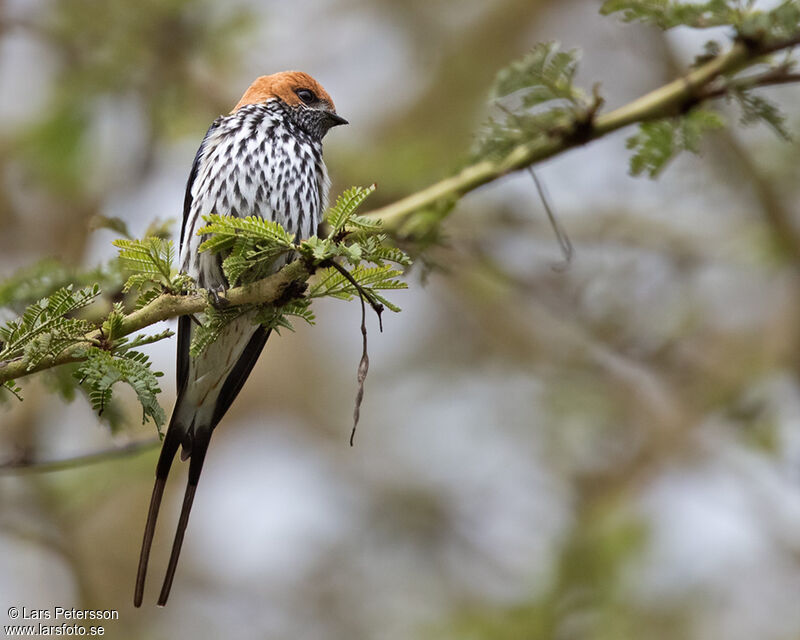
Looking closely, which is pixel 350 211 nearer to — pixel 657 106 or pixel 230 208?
pixel 657 106

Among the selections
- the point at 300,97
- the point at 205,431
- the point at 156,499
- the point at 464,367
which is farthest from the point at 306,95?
the point at 464,367

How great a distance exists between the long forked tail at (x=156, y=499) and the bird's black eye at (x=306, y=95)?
6.04 feet

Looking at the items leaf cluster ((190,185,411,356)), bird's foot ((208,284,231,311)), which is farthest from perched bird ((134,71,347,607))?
leaf cluster ((190,185,411,356))

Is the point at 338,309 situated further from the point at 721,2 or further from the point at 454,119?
the point at 721,2

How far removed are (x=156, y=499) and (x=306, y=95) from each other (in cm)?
228

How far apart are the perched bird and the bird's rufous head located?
0.09 m

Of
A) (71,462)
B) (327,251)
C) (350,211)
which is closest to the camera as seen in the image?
(327,251)

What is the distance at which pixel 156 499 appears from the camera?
3725 mm

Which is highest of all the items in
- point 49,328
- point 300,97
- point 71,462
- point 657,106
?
point 300,97

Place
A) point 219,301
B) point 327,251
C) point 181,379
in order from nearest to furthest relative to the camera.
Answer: point 327,251
point 219,301
point 181,379

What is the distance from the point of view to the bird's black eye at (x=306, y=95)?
4.84m

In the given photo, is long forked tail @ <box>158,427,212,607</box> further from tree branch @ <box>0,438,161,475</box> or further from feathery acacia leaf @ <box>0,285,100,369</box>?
feathery acacia leaf @ <box>0,285,100,369</box>

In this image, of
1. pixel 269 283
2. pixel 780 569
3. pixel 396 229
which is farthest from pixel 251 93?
pixel 780 569

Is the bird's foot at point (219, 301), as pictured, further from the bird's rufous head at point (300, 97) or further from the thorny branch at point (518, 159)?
the bird's rufous head at point (300, 97)
